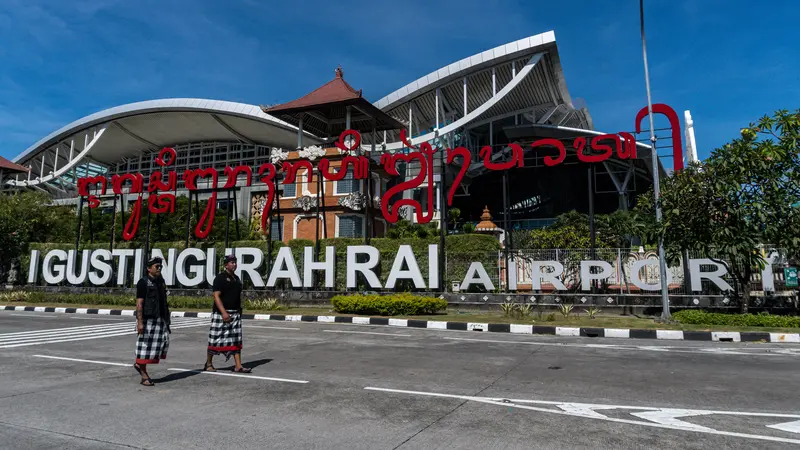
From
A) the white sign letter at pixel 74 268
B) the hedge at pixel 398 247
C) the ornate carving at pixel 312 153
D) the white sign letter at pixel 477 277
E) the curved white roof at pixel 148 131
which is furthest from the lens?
the curved white roof at pixel 148 131

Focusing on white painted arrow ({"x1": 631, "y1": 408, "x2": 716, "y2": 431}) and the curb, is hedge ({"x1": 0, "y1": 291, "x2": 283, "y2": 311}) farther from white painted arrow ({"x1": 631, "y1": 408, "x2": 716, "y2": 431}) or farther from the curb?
white painted arrow ({"x1": 631, "y1": 408, "x2": 716, "y2": 431})

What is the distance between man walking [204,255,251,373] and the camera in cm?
748

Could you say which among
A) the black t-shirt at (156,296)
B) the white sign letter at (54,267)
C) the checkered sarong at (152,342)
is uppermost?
the white sign letter at (54,267)

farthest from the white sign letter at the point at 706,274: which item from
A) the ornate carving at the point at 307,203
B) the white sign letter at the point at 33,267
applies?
the white sign letter at the point at 33,267

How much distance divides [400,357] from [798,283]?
13.2 meters

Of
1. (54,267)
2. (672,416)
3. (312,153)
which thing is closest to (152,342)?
(672,416)

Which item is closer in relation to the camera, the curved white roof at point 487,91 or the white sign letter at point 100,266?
the white sign letter at point 100,266

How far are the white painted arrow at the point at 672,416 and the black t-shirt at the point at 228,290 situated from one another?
5.31m

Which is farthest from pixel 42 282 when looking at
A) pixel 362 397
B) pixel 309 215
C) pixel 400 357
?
pixel 362 397

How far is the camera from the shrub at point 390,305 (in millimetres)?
18000

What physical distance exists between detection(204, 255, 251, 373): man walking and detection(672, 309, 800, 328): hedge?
40.8ft

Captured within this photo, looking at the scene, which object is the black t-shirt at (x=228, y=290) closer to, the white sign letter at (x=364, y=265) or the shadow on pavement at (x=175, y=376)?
the shadow on pavement at (x=175, y=376)

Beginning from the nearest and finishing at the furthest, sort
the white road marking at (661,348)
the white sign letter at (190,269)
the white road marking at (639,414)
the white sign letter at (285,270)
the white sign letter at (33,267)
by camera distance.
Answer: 1. the white road marking at (639,414)
2. the white road marking at (661,348)
3. the white sign letter at (285,270)
4. the white sign letter at (190,269)
5. the white sign letter at (33,267)

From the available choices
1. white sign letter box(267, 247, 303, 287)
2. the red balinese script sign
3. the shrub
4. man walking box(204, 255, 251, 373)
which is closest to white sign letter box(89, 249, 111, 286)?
the red balinese script sign
